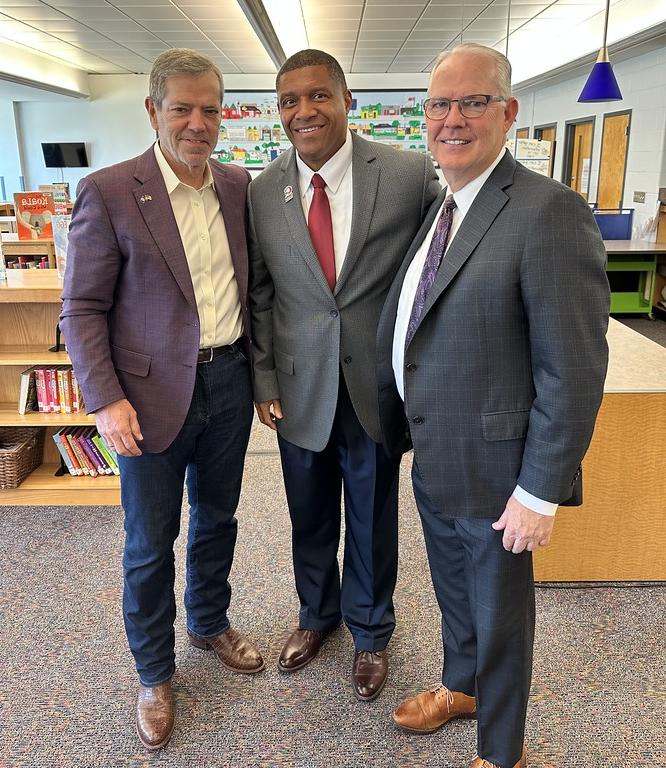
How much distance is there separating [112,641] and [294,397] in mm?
1081

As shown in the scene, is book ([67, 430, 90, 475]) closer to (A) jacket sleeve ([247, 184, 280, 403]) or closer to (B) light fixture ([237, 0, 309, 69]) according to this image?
(A) jacket sleeve ([247, 184, 280, 403])

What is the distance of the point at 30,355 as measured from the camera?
3.12 metres

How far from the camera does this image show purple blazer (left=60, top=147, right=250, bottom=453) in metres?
1.56

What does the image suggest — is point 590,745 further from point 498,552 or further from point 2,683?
point 2,683

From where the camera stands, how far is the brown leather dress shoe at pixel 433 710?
5.86 ft

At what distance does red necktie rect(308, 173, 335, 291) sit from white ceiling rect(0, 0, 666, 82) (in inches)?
240

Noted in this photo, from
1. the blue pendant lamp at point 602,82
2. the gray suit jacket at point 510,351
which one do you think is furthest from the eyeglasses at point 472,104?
the blue pendant lamp at point 602,82

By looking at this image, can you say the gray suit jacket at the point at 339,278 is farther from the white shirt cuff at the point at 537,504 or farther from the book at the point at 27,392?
the book at the point at 27,392

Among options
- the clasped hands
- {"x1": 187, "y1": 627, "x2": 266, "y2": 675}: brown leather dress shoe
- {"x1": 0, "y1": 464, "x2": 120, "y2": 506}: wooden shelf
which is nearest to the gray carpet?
{"x1": 187, "y1": 627, "x2": 266, "y2": 675}: brown leather dress shoe

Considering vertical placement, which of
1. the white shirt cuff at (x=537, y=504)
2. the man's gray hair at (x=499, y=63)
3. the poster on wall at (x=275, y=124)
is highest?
the poster on wall at (x=275, y=124)

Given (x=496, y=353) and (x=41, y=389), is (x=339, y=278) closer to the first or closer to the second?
(x=496, y=353)

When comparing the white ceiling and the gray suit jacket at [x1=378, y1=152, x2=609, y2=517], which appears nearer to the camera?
the gray suit jacket at [x1=378, y1=152, x2=609, y2=517]

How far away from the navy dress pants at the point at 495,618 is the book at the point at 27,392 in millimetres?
2246

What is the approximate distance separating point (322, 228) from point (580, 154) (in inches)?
376
